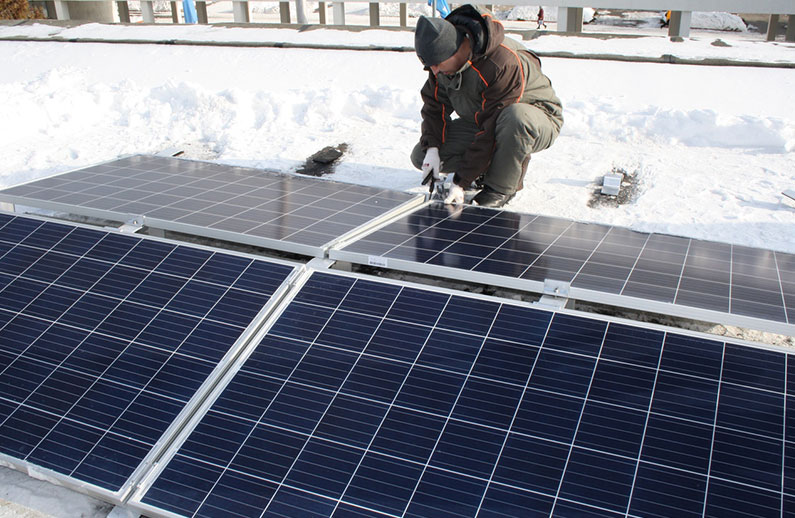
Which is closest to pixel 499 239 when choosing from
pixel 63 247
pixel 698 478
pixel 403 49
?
pixel 698 478

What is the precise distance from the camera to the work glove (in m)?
6.86

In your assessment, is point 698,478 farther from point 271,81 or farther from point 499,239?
point 271,81

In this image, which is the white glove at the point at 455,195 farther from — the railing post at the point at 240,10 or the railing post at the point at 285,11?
the railing post at the point at 285,11

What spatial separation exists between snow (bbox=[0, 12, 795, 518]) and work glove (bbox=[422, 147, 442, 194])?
102 cm

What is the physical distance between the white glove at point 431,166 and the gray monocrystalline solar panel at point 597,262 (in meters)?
1.17

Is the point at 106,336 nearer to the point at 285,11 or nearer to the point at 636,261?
the point at 636,261

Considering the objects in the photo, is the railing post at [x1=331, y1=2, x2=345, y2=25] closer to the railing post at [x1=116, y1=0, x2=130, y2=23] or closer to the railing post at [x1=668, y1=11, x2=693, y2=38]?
the railing post at [x1=116, y1=0, x2=130, y2=23]

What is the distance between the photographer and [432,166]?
689 cm

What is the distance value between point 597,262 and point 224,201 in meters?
3.24

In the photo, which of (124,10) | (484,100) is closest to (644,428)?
(484,100)

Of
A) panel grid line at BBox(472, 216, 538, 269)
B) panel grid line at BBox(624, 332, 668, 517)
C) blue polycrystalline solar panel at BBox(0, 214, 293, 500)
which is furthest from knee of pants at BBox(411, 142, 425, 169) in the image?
panel grid line at BBox(624, 332, 668, 517)

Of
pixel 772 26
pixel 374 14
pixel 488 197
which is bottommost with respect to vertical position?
pixel 488 197

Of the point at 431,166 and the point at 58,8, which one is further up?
the point at 58,8

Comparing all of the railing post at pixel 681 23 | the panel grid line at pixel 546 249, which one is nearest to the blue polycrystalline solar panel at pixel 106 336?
the panel grid line at pixel 546 249
